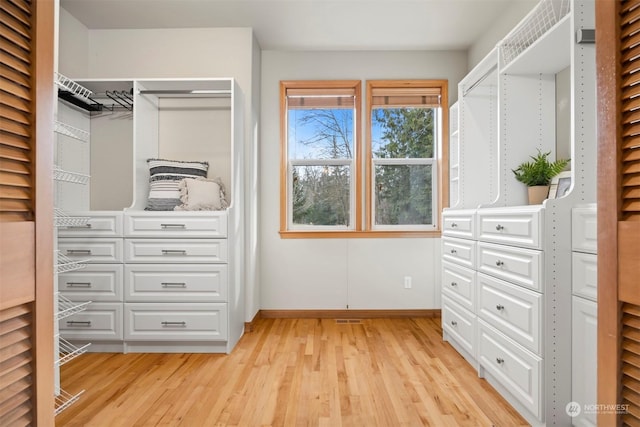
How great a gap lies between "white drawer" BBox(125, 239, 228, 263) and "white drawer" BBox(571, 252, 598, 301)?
81.0 inches

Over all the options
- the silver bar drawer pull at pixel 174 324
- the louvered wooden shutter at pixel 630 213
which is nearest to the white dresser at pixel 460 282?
the louvered wooden shutter at pixel 630 213

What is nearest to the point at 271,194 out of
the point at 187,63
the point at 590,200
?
the point at 187,63

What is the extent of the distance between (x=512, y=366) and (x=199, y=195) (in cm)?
231

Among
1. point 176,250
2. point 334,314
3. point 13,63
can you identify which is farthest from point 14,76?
point 334,314

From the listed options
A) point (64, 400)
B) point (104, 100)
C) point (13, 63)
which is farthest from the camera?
point (104, 100)

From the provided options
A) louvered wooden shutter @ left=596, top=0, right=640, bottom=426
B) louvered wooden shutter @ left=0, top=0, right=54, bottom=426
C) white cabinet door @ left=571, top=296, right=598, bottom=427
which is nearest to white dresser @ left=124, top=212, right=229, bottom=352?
louvered wooden shutter @ left=0, top=0, right=54, bottom=426

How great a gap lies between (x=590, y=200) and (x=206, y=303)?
234 centimetres

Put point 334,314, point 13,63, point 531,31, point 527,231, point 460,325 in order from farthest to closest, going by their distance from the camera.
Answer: point 334,314
point 460,325
point 531,31
point 527,231
point 13,63

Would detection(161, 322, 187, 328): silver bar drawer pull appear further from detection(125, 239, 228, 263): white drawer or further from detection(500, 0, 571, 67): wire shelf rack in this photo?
detection(500, 0, 571, 67): wire shelf rack

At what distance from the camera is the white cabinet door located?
1496 millimetres

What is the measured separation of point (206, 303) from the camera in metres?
2.69

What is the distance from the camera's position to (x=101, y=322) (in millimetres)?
2670

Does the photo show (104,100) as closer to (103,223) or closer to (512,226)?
(103,223)

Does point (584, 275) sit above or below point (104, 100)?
below
